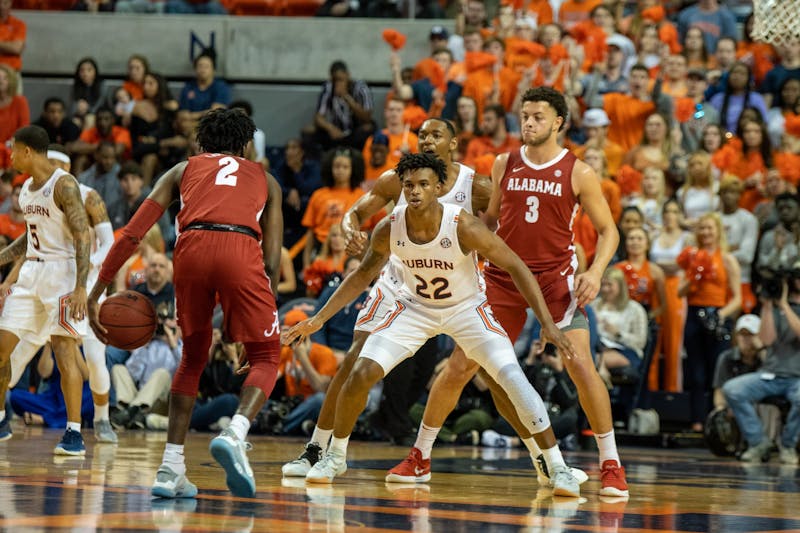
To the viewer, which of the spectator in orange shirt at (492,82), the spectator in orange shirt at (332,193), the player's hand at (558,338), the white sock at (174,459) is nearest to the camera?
the white sock at (174,459)

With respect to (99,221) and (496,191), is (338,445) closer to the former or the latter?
(496,191)

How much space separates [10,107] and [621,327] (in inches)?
328

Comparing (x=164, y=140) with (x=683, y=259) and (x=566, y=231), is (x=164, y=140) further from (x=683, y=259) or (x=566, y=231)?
(x=566, y=231)

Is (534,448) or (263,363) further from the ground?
(263,363)

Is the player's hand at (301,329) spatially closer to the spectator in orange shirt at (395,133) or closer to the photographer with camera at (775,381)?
the photographer with camera at (775,381)

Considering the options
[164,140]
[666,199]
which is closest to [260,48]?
[164,140]

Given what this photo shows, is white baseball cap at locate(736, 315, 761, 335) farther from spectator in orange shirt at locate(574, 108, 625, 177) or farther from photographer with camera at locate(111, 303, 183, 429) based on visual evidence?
photographer with camera at locate(111, 303, 183, 429)

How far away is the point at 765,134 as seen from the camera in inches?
531

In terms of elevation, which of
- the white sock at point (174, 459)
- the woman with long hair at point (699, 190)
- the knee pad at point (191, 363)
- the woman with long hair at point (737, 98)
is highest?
the woman with long hair at point (737, 98)

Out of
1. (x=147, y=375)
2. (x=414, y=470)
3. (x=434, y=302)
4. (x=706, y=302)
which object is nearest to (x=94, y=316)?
(x=434, y=302)

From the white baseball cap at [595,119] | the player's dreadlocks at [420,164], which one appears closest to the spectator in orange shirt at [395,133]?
the white baseball cap at [595,119]

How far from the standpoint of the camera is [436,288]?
6.86 metres

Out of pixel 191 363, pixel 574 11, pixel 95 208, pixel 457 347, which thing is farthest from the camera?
pixel 574 11

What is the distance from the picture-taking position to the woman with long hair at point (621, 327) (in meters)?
12.0
